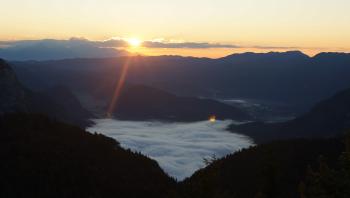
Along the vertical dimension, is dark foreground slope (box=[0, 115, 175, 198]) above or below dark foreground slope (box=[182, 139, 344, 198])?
above

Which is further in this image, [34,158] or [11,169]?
[34,158]

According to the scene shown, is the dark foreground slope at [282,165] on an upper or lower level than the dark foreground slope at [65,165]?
lower

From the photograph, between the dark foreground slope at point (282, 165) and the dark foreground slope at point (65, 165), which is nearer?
the dark foreground slope at point (65, 165)

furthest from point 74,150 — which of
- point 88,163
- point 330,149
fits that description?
point 330,149

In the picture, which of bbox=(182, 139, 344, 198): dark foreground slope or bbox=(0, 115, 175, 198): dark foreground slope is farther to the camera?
bbox=(182, 139, 344, 198): dark foreground slope

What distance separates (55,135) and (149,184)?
18038 mm

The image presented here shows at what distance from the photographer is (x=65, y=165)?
186ft

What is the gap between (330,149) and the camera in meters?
103

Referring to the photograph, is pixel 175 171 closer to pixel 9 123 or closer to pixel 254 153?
pixel 254 153

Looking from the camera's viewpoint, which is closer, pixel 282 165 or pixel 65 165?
pixel 65 165

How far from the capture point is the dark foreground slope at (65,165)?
49875mm

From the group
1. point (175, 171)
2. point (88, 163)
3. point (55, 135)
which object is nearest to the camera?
point (88, 163)

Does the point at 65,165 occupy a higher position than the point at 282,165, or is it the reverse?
the point at 65,165

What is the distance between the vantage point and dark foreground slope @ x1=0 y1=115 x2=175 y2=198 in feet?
164
